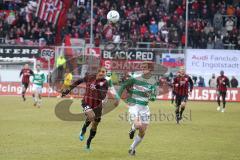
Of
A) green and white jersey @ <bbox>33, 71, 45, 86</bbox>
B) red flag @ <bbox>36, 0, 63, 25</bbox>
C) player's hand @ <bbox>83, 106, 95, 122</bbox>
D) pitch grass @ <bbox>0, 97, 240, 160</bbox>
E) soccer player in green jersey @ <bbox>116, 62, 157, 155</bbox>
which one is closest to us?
soccer player in green jersey @ <bbox>116, 62, 157, 155</bbox>

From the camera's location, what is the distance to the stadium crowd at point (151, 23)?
43750 millimetres

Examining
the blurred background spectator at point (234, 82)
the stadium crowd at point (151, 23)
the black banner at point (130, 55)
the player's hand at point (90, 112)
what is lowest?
the blurred background spectator at point (234, 82)

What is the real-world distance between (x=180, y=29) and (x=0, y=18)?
13.0m

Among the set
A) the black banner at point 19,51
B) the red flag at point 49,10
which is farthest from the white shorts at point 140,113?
the red flag at point 49,10

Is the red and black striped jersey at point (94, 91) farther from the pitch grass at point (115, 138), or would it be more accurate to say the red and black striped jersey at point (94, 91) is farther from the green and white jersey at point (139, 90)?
the pitch grass at point (115, 138)

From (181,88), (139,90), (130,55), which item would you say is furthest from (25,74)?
(139,90)

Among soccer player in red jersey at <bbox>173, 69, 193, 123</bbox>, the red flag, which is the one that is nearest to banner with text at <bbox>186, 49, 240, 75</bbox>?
the red flag

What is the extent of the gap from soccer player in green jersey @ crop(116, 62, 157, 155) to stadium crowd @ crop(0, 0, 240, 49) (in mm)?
26143

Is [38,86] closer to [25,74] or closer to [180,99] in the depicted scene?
[25,74]

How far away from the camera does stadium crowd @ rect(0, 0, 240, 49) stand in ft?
144

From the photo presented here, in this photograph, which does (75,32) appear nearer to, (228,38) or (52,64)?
(52,64)

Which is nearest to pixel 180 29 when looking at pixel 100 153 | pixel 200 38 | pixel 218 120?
pixel 200 38

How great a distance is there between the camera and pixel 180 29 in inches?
1741

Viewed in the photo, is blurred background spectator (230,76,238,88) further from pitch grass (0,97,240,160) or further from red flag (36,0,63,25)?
red flag (36,0,63,25)
